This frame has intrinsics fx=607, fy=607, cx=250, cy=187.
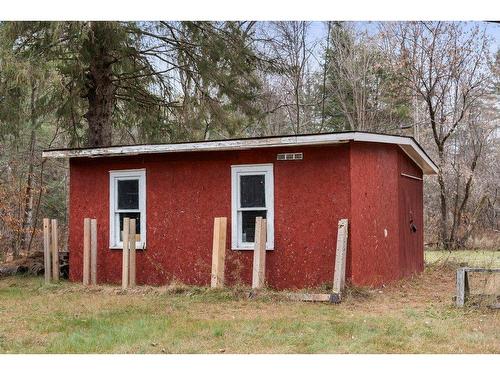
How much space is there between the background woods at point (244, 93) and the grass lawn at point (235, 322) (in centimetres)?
477

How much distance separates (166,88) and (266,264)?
7779 millimetres

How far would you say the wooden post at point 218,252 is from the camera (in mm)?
9227

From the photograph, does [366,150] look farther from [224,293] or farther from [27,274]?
[27,274]

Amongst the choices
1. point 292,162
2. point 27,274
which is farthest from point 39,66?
point 292,162

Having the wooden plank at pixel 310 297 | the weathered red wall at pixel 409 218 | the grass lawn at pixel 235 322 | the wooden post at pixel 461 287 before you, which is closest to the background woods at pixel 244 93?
the grass lawn at pixel 235 322

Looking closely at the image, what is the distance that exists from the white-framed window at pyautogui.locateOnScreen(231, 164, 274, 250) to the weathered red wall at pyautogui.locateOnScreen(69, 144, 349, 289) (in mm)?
100

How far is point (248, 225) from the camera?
9.68 metres

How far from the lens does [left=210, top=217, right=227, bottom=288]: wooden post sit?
9227mm

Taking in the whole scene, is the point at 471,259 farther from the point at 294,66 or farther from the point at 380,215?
the point at 294,66

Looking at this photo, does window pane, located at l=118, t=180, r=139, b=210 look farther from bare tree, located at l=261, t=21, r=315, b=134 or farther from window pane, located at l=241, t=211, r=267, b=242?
bare tree, located at l=261, t=21, r=315, b=134

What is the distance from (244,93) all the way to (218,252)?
7011 mm

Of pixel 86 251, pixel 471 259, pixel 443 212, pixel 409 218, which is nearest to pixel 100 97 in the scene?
pixel 86 251

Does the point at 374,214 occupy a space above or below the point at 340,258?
above

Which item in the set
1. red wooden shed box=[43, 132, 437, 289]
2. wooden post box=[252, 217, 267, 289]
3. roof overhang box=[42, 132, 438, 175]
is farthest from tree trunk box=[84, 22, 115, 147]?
→ wooden post box=[252, 217, 267, 289]
